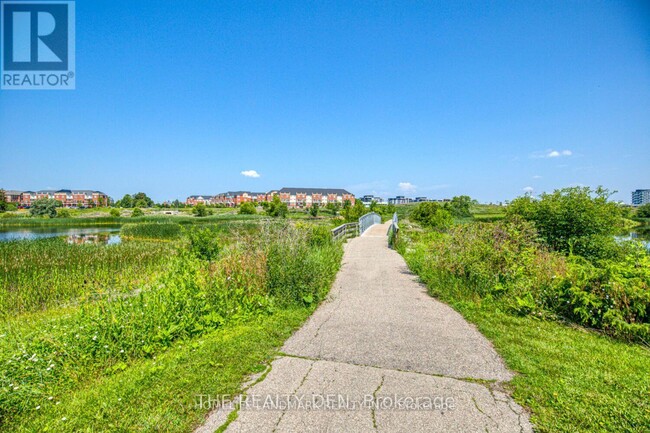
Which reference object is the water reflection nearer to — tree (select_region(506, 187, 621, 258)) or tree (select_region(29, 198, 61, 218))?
tree (select_region(506, 187, 621, 258))

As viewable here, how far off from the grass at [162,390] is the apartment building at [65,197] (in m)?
147

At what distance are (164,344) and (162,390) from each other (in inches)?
50.3

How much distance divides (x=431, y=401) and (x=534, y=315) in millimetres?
3600

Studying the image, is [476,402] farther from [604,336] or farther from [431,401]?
[604,336]

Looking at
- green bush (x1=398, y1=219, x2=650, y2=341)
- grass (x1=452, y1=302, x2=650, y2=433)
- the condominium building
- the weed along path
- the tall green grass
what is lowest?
the tall green grass

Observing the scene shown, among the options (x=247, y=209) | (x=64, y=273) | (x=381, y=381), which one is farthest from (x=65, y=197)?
(x=381, y=381)

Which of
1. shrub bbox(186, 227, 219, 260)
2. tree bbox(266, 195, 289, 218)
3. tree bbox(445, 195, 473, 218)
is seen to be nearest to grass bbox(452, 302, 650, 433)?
shrub bbox(186, 227, 219, 260)

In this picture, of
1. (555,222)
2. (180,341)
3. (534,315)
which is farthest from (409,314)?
(555,222)

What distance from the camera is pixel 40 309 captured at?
812cm

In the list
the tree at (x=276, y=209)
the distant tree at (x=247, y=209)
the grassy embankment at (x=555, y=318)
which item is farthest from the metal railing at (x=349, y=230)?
the distant tree at (x=247, y=209)

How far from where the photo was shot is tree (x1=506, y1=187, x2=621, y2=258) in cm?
912

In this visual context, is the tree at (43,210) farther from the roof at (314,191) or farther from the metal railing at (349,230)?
the roof at (314,191)

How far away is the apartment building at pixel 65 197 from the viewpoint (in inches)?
4978

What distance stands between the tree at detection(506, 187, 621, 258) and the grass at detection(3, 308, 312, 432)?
361 inches
